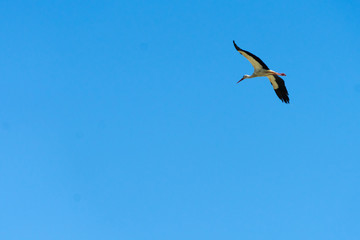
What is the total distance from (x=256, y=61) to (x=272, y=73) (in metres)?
1.69

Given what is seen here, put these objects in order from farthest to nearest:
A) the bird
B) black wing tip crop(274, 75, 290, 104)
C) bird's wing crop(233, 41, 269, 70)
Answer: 1. black wing tip crop(274, 75, 290, 104)
2. the bird
3. bird's wing crop(233, 41, 269, 70)

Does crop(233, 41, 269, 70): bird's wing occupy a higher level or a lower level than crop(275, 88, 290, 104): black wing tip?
higher

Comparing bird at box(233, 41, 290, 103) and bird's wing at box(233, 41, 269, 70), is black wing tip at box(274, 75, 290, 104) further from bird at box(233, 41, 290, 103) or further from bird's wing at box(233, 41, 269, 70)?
bird's wing at box(233, 41, 269, 70)

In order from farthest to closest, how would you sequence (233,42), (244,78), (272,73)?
(244,78) < (272,73) < (233,42)

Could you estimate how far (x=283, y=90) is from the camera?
34.7 metres

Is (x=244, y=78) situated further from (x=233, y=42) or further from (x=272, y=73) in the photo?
(x=233, y=42)

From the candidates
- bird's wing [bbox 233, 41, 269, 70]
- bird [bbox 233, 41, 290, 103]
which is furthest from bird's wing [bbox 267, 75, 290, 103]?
bird's wing [bbox 233, 41, 269, 70]

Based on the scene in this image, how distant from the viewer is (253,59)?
3216cm

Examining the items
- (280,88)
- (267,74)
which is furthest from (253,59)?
(280,88)

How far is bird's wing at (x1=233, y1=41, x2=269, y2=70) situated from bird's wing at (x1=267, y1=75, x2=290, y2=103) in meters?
1.84

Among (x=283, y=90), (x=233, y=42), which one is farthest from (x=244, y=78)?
(x=233, y=42)

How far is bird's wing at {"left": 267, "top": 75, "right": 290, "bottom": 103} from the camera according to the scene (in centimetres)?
3459

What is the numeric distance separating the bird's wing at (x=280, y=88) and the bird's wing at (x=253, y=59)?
6.03 feet

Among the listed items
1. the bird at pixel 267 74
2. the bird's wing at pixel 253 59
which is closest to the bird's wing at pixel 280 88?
the bird at pixel 267 74
